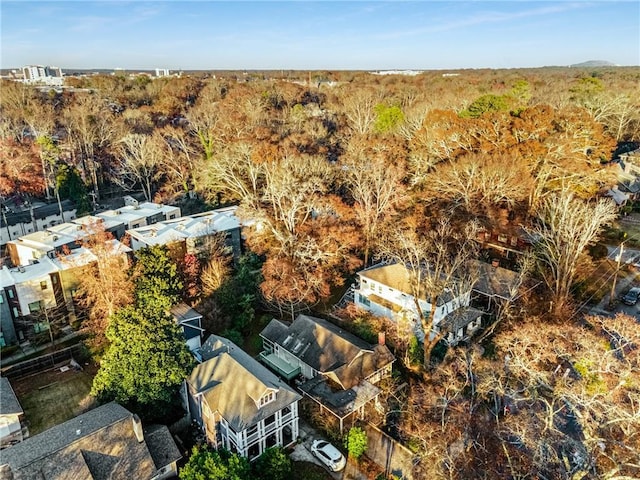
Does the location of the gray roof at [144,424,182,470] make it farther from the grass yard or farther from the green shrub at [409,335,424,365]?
the green shrub at [409,335,424,365]

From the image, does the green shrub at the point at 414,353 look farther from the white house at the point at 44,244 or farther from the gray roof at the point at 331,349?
the white house at the point at 44,244

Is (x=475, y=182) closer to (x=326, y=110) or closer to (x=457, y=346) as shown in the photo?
(x=457, y=346)

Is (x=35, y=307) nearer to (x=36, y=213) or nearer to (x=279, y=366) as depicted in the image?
(x=279, y=366)

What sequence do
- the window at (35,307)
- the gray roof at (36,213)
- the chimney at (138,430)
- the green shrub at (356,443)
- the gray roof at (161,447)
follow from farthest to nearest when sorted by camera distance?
the gray roof at (36,213), the window at (35,307), the green shrub at (356,443), the gray roof at (161,447), the chimney at (138,430)

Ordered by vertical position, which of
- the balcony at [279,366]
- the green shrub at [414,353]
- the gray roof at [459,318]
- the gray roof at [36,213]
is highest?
the gray roof at [36,213]

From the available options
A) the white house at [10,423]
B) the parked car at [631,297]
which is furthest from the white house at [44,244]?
the parked car at [631,297]

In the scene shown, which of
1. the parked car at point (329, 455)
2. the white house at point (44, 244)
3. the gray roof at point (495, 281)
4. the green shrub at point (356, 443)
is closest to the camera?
the parked car at point (329, 455)

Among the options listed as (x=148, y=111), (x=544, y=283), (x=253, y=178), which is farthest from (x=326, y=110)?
(x=544, y=283)

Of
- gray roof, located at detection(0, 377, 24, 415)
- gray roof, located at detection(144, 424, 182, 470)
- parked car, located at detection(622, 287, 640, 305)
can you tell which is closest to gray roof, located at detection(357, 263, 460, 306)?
parked car, located at detection(622, 287, 640, 305)
